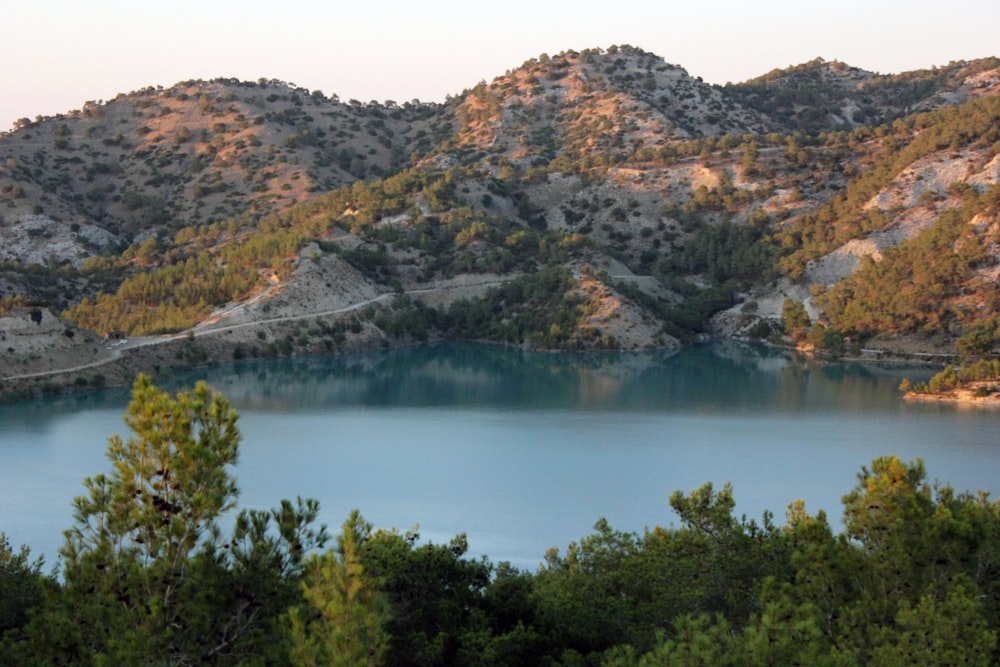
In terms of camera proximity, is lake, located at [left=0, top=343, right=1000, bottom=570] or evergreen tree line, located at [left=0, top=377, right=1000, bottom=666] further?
lake, located at [left=0, top=343, right=1000, bottom=570]

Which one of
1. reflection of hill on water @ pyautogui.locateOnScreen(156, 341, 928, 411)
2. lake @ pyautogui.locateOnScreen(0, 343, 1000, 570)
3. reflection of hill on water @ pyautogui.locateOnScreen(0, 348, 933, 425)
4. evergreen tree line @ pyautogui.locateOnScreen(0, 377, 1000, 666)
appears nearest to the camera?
evergreen tree line @ pyautogui.locateOnScreen(0, 377, 1000, 666)

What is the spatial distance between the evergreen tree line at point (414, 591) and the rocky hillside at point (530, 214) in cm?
5260

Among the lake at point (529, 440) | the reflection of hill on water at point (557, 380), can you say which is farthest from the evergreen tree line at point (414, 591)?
the reflection of hill on water at point (557, 380)

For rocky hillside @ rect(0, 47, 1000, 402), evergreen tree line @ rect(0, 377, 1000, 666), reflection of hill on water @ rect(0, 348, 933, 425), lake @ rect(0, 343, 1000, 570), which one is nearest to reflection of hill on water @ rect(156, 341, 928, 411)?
reflection of hill on water @ rect(0, 348, 933, 425)

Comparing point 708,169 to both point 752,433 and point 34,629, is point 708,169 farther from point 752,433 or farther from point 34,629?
point 34,629

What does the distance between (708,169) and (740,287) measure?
18.1 metres

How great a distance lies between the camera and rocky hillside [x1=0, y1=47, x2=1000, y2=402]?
84.4m

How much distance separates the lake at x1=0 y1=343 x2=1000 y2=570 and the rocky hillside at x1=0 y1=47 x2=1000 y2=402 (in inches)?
335

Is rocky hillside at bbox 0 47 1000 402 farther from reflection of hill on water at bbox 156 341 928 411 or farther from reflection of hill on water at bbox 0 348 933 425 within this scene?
reflection of hill on water at bbox 156 341 928 411

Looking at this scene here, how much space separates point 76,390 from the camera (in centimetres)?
6581

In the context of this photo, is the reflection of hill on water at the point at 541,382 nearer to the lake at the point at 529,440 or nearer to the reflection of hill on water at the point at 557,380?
the reflection of hill on water at the point at 557,380

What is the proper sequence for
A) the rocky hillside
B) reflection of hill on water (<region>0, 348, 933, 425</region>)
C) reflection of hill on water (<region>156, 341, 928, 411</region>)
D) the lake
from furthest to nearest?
the rocky hillside → reflection of hill on water (<region>156, 341, 928, 411</region>) → reflection of hill on water (<region>0, 348, 933, 425</region>) → the lake

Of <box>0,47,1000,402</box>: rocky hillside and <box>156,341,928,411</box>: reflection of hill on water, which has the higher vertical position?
<box>0,47,1000,402</box>: rocky hillside

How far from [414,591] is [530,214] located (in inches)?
3757
